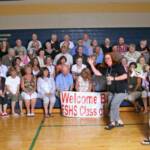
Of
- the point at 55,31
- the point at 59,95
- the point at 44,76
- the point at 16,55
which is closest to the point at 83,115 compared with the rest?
the point at 59,95

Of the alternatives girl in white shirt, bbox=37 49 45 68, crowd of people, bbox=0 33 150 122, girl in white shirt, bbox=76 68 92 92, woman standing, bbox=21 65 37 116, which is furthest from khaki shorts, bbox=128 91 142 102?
girl in white shirt, bbox=37 49 45 68

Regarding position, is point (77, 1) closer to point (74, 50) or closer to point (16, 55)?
point (74, 50)

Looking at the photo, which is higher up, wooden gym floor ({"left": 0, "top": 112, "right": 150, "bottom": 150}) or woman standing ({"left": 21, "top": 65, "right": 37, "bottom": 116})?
woman standing ({"left": 21, "top": 65, "right": 37, "bottom": 116})

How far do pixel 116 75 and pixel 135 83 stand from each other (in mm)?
2286

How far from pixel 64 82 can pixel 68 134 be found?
2361 mm

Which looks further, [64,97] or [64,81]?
[64,81]

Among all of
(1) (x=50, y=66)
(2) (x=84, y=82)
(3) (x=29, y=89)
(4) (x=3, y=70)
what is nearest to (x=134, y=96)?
(2) (x=84, y=82)

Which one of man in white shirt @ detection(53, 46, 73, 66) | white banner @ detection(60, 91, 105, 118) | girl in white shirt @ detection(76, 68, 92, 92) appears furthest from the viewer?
man in white shirt @ detection(53, 46, 73, 66)

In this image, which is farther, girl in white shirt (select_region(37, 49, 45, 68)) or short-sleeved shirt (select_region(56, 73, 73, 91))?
girl in white shirt (select_region(37, 49, 45, 68))

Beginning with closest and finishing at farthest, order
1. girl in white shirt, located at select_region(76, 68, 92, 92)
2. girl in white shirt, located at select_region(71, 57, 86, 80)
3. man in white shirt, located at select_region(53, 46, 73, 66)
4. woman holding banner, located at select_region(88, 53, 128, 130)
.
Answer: woman holding banner, located at select_region(88, 53, 128, 130)
girl in white shirt, located at select_region(76, 68, 92, 92)
girl in white shirt, located at select_region(71, 57, 86, 80)
man in white shirt, located at select_region(53, 46, 73, 66)

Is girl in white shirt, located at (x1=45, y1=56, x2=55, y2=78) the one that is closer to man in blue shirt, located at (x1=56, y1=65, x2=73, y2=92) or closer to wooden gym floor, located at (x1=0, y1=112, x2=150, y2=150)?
man in blue shirt, located at (x1=56, y1=65, x2=73, y2=92)

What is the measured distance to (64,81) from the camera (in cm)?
855

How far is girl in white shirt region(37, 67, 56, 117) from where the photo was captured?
27.5 ft

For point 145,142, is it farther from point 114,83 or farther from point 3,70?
point 3,70
